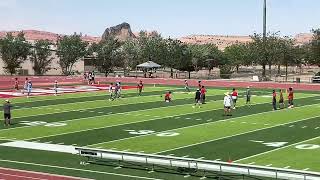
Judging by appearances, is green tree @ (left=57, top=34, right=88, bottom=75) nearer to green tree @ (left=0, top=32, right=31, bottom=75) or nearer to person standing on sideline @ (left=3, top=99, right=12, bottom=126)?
green tree @ (left=0, top=32, right=31, bottom=75)

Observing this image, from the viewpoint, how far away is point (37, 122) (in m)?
29.6

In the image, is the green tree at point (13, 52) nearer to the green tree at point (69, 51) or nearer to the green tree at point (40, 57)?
the green tree at point (40, 57)

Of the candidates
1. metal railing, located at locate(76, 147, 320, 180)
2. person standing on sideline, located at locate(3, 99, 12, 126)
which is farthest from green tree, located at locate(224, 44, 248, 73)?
metal railing, located at locate(76, 147, 320, 180)

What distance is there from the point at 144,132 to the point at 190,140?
116 inches

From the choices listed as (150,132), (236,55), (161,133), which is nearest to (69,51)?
(236,55)

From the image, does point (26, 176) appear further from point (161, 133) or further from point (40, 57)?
point (40, 57)

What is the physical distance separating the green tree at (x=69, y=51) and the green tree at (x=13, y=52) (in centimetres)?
541

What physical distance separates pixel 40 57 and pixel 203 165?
Result: 78.6 m

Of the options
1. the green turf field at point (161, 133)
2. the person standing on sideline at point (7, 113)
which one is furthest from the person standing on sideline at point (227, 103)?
the person standing on sideline at point (7, 113)

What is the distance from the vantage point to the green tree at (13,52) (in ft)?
290

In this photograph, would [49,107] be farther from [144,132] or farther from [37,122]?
[144,132]

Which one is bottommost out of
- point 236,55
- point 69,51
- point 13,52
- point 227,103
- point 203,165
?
point 203,165

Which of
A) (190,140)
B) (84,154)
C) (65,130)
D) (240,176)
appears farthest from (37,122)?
(240,176)

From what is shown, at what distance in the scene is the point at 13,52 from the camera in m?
88.5
